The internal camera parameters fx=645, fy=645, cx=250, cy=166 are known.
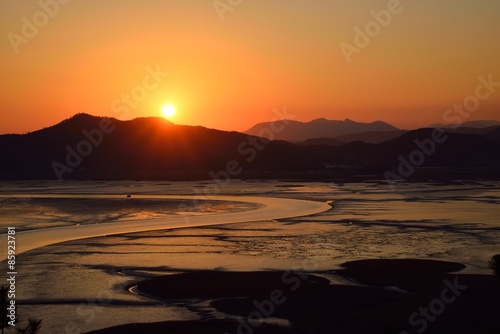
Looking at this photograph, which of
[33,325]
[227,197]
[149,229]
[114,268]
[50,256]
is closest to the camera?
[33,325]

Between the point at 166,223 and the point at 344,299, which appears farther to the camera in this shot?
the point at 166,223

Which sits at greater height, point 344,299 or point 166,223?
point 166,223

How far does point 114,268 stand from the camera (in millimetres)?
31875

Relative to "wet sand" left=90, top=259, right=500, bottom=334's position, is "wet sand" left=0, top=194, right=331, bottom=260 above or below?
above

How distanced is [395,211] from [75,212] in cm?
2994

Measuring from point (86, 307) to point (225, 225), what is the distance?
26126 mm

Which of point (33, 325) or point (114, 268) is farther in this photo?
point (114, 268)

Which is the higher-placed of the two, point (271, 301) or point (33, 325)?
point (33, 325)

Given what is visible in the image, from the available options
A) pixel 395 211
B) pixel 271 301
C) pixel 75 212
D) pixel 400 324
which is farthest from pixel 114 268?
pixel 395 211

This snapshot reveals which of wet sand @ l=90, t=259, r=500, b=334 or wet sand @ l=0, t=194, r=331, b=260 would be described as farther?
wet sand @ l=0, t=194, r=331, b=260

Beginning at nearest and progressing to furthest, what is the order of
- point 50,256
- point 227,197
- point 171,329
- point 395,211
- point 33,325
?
point 33,325 → point 171,329 → point 50,256 → point 395,211 → point 227,197

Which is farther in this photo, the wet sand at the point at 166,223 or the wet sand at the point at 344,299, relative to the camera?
the wet sand at the point at 166,223

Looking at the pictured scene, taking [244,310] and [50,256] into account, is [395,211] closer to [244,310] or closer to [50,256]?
[50,256]

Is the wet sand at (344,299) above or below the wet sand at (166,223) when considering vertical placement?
below
